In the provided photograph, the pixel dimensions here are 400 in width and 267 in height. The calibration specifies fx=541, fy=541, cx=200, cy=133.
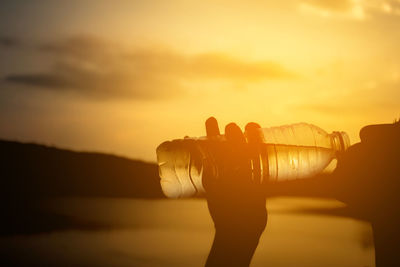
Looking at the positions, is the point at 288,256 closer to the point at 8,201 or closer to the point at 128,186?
the point at 8,201

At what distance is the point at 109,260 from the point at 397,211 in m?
6.22

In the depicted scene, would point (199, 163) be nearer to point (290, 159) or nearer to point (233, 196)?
point (233, 196)

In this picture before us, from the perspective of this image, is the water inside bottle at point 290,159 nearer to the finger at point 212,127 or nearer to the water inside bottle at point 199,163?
the water inside bottle at point 199,163

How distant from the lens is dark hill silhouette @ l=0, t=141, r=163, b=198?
53.5 ft

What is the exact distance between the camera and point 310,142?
10.8 ft

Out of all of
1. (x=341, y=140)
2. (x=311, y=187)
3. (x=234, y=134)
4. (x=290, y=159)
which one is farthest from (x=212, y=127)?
(x=290, y=159)

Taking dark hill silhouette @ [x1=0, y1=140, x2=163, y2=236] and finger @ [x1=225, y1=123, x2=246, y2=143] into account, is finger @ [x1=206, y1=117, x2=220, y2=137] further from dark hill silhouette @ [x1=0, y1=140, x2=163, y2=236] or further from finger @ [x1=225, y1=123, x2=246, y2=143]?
dark hill silhouette @ [x1=0, y1=140, x2=163, y2=236]

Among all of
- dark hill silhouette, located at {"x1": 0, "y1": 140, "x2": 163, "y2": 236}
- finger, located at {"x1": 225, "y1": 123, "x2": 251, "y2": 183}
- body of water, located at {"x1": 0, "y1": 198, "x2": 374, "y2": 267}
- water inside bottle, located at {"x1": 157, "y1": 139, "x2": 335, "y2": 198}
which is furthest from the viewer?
dark hill silhouette, located at {"x1": 0, "y1": 140, "x2": 163, "y2": 236}

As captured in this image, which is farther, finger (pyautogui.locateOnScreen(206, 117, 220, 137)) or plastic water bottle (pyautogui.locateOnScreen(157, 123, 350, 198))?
plastic water bottle (pyautogui.locateOnScreen(157, 123, 350, 198))

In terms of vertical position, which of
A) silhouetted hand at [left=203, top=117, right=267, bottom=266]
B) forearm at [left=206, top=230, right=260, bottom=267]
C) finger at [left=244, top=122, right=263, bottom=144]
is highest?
finger at [left=244, top=122, right=263, bottom=144]

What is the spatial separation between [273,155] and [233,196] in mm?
904

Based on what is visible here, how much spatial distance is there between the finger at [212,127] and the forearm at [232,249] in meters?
0.40

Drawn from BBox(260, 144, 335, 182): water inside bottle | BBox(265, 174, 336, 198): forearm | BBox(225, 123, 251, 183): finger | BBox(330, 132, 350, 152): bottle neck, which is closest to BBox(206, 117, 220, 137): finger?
BBox(225, 123, 251, 183): finger

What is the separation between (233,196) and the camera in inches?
82.7
